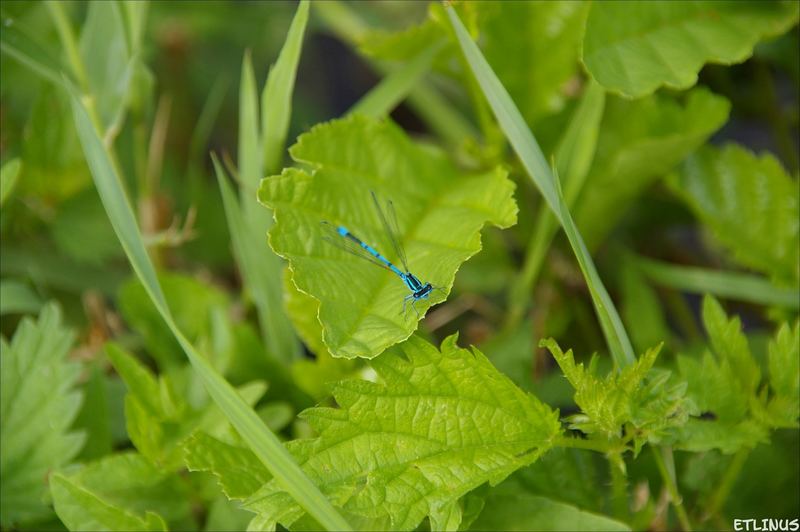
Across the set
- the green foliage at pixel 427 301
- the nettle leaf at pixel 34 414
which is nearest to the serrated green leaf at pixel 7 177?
the green foliage at pixel 427 301

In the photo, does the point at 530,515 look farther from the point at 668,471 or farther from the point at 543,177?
the point at 543,177

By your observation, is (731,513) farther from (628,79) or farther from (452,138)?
(452,138)

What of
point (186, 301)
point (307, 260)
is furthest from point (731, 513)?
point (186, 301)

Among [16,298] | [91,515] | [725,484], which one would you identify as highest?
[16,298]

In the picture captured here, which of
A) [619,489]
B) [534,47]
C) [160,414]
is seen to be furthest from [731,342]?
[160,414]

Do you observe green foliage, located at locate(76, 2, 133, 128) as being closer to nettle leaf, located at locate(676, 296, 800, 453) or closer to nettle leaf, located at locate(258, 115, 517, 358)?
nettle leaf, located at locate(258, 115, 517, 358)

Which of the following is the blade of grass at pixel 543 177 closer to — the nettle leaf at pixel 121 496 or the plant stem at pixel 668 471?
the plant stem at pixel 668 471

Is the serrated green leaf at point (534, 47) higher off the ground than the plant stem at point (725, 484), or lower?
higher
